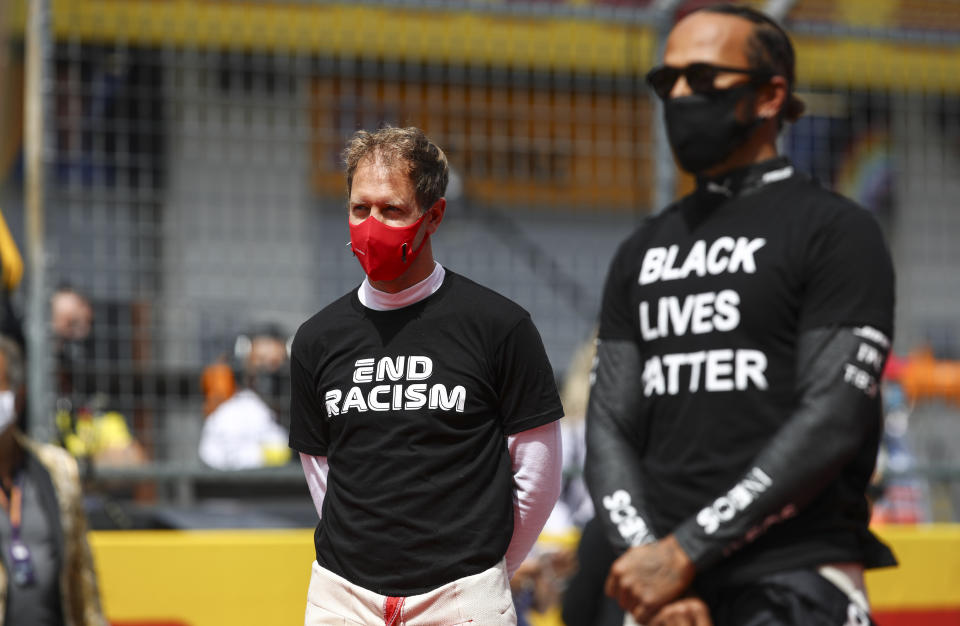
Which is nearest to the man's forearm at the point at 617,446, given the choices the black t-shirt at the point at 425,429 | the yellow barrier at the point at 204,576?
the black t-shirt at the point at 425,429

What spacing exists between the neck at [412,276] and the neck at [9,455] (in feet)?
8.43

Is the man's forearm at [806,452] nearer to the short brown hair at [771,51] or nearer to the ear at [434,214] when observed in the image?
the short brown hair at [771,51]

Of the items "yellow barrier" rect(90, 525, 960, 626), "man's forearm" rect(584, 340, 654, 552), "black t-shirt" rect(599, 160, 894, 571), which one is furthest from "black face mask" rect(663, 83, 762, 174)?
"yellow barrier" rect(90, 525, 960, 626)

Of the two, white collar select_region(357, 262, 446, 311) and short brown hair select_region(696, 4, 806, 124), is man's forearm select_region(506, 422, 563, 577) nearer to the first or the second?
white collar select_region(357, 262, 446, 311)

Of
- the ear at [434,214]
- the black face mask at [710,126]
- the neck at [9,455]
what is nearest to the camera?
the ear at [434,214]

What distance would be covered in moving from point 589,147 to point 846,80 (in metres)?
1.17

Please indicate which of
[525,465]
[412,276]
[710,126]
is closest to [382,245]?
[412,276]

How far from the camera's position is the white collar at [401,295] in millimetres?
2623

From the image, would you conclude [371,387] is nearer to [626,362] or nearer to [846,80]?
[626,362]

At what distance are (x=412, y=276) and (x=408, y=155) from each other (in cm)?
23

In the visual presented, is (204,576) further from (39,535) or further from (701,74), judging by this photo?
(701,74)

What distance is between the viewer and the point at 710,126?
9.62 ft

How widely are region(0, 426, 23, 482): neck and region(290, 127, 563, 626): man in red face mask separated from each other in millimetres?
2432

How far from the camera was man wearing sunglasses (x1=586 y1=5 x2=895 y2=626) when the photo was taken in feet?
8.50
